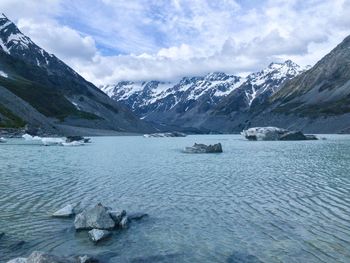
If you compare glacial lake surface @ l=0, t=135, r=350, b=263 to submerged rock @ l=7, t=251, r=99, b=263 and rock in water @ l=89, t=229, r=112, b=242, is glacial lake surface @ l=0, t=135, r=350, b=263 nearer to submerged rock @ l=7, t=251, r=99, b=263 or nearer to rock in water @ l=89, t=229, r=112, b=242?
rock in water @ l=89, t=229, r=112, b=242

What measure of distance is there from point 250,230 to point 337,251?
203 inches

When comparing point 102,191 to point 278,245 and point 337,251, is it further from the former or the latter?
point 337,251

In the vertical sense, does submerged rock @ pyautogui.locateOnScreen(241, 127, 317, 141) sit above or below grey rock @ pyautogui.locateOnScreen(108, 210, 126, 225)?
above

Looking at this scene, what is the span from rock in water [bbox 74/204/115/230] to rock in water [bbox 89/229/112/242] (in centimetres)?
114

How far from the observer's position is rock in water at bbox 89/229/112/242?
2201 centimetres

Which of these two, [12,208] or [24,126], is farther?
[24,126]

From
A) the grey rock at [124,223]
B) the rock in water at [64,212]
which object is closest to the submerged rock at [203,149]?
the rock in water at [64,212]

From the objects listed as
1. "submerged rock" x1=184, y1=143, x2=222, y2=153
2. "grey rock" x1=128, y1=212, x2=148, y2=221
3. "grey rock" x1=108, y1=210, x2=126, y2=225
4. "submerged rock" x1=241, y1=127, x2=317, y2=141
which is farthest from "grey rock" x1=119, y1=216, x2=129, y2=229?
"submerged rock" x1=241, y1=127, x2=317, y2=141

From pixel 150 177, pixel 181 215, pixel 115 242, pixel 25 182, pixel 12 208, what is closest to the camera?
pixel 115 242

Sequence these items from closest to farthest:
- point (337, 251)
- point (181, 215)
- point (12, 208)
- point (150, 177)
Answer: point (337, 251), point (181, 215), point (12, 208), point (150, 177)

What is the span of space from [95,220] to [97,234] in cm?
202

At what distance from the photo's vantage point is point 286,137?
16425 centimetres

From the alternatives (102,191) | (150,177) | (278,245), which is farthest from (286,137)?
(278,245)

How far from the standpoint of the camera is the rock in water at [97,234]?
72.2 ft
